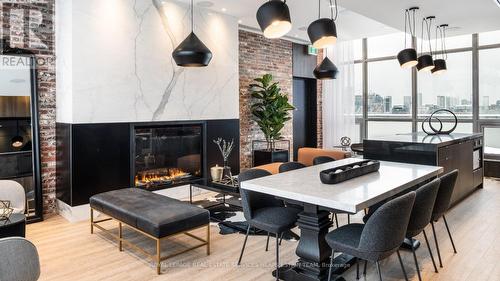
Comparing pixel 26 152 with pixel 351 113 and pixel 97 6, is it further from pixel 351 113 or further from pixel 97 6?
pixel 351 113

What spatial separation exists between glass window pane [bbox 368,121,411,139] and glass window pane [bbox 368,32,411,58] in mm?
1784

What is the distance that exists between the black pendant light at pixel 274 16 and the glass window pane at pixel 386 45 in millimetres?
7148

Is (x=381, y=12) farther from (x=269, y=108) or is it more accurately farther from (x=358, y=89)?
(x=358, y=89)

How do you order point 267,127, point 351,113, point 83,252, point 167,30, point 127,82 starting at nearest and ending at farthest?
point 83,252
point 127,82
point 167,30
point 267,127
point 351,113

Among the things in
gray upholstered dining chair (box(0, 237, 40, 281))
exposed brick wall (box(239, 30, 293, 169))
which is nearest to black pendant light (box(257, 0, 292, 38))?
gray upholstered dining chair (box(0, 237, 40, 281))

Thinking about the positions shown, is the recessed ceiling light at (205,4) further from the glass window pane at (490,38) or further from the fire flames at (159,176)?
the glass window pane at (490,38)

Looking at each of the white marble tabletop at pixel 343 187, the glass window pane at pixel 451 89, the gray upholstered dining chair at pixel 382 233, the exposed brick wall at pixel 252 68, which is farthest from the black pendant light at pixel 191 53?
the glass window pane at pixel 451 89

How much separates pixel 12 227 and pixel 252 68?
5742 mm

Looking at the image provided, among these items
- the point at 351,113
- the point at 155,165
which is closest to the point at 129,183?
the point at 155,165

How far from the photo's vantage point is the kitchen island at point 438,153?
15.6 ft

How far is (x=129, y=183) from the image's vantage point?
5328 millimetres

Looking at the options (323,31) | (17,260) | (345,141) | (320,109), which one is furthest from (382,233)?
(320,109)

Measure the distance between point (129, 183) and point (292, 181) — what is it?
3.18 m

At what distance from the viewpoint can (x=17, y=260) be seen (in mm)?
2047
